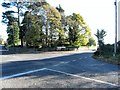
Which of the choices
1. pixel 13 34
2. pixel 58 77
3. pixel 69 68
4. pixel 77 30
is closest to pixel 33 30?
pixel 13 34

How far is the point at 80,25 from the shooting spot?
49.8 meters

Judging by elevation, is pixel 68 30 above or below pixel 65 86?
above

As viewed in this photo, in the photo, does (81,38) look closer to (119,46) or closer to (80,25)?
(80,25)

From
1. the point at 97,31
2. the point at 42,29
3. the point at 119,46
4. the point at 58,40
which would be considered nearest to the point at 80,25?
the point at 58,40

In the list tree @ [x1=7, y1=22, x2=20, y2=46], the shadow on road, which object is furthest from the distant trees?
the shadow on road

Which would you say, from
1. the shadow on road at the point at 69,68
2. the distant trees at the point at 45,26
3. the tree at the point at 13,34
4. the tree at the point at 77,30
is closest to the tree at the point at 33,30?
the distant trees at the point at 45,26

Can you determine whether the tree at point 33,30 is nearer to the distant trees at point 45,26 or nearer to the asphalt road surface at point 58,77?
the distant trees at point 45,26

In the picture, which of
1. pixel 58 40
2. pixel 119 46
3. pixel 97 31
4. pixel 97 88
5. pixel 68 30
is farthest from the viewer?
pixel 97 31

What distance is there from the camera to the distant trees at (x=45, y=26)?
1620 inches

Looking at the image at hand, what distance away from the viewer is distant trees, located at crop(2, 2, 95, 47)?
41156mm

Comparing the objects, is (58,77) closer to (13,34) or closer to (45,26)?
(45,26)

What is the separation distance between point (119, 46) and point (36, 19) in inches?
835

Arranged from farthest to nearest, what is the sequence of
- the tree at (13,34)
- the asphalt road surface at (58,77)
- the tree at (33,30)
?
the tree at (13,34)
the tree at (33,30)
the asphalt road surface at (58,77)

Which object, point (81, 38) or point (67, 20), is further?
point (81, 38)
